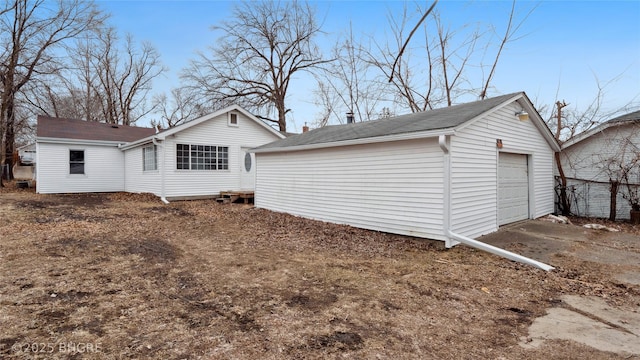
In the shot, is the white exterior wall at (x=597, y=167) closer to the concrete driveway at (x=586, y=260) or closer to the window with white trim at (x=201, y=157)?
the concrete driveway at (x=586, y=260)

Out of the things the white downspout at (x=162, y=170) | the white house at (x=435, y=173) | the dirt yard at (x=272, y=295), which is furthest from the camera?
the white downspout at (x=162, y=170)

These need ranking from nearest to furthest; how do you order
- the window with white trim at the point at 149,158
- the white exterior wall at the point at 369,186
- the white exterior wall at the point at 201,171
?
1. the white exterior wall at the point at 369,186
2. the white exterior wall at the point at 201,171
3. the window with white trim at the point at 149,158

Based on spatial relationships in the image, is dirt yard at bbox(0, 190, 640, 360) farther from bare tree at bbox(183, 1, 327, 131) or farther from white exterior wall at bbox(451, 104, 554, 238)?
bare tree at bbox(183, 1, 327, 131)

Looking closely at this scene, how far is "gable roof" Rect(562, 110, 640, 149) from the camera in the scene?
939cm

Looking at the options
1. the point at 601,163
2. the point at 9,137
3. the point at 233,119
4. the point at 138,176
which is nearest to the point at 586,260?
the point at 601,163

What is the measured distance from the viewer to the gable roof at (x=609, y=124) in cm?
939

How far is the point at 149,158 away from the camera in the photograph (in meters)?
13.9

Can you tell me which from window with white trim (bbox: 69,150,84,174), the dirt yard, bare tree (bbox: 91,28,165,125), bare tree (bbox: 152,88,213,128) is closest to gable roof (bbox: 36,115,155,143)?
window with white trim (bbox: 69,150,84,174)

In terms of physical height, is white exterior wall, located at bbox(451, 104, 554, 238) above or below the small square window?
below

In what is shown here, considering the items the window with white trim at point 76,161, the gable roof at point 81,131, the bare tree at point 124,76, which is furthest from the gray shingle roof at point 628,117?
the bare tree at point 124,76

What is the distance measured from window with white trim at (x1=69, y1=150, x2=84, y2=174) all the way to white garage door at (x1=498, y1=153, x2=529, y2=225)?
17373 mm

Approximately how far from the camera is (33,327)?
2.88 m

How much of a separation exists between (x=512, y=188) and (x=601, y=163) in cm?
413

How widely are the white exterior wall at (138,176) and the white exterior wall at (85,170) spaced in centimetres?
49
